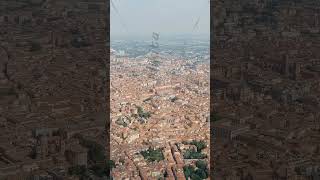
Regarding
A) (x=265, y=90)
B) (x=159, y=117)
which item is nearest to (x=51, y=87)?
(x=265, y=90)

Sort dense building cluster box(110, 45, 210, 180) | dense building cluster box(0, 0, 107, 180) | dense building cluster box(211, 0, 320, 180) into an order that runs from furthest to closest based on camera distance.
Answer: dense building cluster box(110, 45, 210, 180) < dense building cluster box(211, 0, 320, 180) < dense building cluster box(0, 0, 107, 180)

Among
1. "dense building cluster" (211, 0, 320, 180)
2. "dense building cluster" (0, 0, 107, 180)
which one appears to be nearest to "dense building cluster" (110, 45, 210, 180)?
"dense building cluster" (211, 0, 320, 180)

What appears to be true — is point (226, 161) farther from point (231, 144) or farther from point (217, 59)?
point (217, 59)

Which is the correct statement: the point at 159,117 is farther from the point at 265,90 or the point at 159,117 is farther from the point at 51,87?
the point at 51,87

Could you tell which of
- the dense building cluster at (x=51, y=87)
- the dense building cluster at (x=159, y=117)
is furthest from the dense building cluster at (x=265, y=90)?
the dense building cluster at (x=159, y=117)

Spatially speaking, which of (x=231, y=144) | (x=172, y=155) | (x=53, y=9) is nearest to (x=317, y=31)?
(x=231, y=144)

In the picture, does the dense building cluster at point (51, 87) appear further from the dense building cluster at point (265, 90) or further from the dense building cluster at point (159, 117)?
the dense building cluster at point (159, 117)

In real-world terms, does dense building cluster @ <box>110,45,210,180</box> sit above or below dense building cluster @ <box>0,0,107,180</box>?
below

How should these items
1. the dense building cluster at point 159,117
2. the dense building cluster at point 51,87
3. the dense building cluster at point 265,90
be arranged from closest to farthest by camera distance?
1. the dense building cluster at point 51,87
2. the dense building cluster at point 265,90
3. the dense building cluster at point 159,117

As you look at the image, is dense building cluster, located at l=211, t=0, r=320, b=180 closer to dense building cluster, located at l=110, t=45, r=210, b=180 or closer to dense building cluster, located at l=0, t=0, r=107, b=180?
dense building cluster, located at l=0, t=0, r=107, b=180

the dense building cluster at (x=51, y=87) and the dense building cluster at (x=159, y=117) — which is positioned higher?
the dense building cluster at (x=51, y=87)

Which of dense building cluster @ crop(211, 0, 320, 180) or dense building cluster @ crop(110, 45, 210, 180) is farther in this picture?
dense building cluster @ crop(110, 45, 210, 180)

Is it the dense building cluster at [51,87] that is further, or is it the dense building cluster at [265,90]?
the dense building cluster at [265,90]
